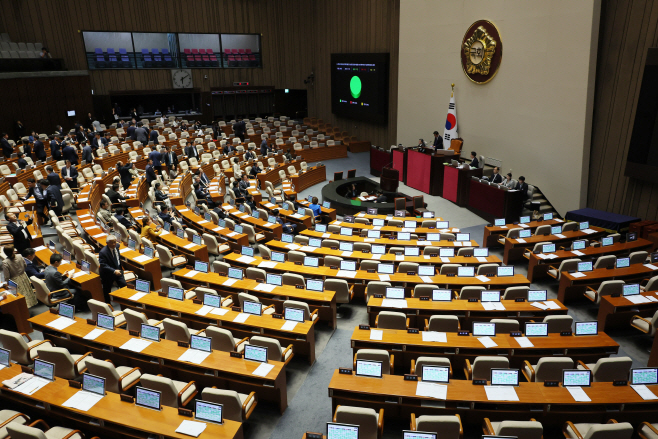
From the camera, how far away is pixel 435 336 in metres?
6.44

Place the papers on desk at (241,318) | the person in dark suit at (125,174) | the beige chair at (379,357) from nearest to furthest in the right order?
the beige chair at (379,357) → the papers on desk at (241,318) → the person in dark suit at (125,174)

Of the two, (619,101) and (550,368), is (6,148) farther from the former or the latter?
(619,101)

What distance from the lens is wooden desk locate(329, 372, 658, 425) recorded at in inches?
201

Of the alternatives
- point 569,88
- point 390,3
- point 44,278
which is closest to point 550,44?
point 569,88

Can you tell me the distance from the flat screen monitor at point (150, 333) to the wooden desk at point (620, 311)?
731 cm

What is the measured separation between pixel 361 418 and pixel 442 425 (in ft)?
2.78

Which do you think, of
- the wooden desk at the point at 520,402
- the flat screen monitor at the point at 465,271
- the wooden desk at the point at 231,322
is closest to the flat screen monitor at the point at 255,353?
the wooden desk at the point at 231,322

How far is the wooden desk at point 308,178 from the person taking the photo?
17641 millimetres

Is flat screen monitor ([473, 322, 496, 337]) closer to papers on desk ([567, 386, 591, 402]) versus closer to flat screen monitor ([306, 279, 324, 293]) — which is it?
papers on desk ([567, 386, 591, 402])

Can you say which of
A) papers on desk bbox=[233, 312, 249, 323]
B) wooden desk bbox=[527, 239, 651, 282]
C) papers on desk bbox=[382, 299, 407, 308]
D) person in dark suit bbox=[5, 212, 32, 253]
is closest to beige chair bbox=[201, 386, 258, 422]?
papers on desk bbox=[233, 312, 249, 323]

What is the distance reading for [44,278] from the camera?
316 inches

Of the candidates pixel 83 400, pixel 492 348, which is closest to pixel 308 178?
pixel 492 348

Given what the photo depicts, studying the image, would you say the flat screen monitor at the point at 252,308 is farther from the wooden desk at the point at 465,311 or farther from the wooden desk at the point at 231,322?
the wooden desk at the point at 465,311

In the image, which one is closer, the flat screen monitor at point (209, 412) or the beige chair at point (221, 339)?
the flat screen monitor at point (209, 412)
